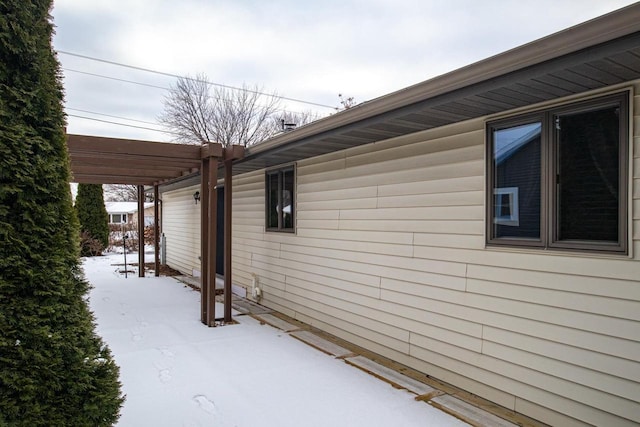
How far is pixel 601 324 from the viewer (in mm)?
2572

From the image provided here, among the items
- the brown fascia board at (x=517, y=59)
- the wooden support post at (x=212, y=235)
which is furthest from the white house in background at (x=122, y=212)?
the brown fascia board at (x=517, y=59)

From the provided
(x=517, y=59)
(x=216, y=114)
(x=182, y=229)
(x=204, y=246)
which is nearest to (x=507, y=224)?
(x=517, y=59)

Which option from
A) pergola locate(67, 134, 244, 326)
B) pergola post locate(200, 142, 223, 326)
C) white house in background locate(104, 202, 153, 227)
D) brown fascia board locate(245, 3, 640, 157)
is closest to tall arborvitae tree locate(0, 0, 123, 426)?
Result: brown fascia board locate(245, 3, 640, 157)

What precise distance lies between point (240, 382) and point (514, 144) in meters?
3.01

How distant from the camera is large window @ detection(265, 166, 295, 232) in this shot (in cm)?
606

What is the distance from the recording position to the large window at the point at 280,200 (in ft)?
19.9

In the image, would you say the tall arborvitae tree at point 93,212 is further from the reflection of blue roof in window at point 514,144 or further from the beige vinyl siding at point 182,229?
the reflection of blue roof in window at point 514,144

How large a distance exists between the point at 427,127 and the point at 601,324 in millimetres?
2029

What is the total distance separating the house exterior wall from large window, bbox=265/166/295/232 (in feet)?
0.98

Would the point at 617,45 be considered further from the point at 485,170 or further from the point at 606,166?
the point at 485,170

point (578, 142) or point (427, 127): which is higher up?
point (427, 127)

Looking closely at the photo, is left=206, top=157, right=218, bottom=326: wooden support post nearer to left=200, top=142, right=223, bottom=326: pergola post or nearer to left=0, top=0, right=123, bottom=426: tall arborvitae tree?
left=200, top=142, right=223, bottom=326: pergola post

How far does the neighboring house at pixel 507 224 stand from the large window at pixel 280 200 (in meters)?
1.05

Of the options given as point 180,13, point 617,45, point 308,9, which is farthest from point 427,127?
point 180,13
